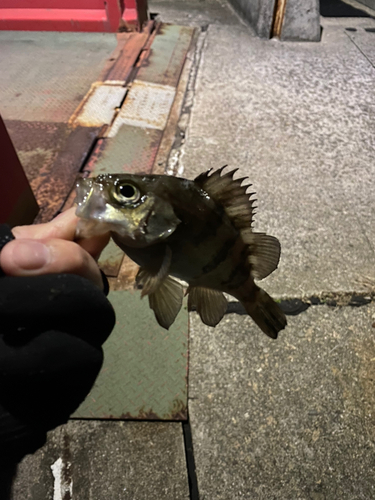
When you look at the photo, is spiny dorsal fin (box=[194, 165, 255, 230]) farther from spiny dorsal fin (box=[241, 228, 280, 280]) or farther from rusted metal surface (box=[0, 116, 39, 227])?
rusted metal surface (box=[0, 116, 39, 227])

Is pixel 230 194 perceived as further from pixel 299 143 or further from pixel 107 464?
pixel 299 143

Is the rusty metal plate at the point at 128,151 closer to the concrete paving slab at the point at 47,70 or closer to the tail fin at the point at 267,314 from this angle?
the concrete paving slab at the point at 47,70

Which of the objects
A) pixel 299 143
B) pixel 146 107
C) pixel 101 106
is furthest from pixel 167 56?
pixel 299 143

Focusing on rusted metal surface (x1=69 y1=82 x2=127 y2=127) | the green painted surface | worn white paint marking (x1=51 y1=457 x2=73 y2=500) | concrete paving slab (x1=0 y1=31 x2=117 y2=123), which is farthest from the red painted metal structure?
worn white paint marking (x1=51 y1=457 x2=73 y2=500)

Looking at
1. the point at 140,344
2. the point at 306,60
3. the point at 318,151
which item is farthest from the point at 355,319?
the point at 306,60

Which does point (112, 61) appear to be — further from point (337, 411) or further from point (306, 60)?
point (337, 411)
